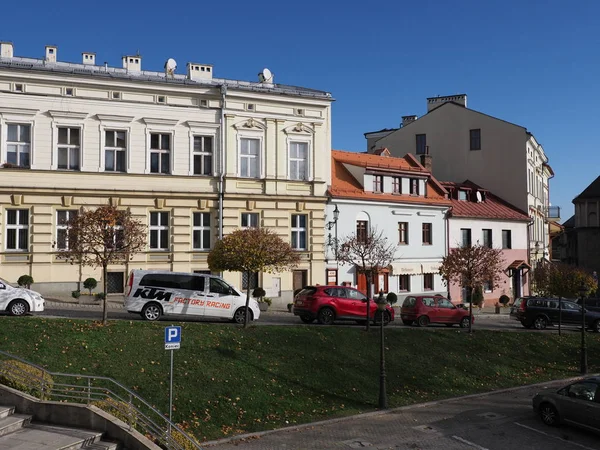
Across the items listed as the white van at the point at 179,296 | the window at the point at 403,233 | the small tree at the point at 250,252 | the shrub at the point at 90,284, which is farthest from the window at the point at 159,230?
the window at the point at 403,233

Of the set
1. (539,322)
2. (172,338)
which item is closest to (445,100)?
(539,322)

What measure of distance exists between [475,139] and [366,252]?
76.1 ft

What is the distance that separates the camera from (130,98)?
3381 cm

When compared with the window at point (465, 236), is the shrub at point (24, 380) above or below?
below

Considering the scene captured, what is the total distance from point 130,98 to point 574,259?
54632mm

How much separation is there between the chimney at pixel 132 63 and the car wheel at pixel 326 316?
20.0 m

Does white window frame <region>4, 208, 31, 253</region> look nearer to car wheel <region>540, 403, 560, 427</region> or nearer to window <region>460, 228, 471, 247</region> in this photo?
car wheel <region>540, 403, 560, 427</region>

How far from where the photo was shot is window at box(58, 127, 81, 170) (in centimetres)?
3266

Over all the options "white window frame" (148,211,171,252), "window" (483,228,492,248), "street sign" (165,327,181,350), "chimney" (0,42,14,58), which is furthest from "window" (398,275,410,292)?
"street sign" (165,327,181,350)

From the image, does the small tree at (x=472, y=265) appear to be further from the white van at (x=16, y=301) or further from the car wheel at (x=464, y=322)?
the white van at (x=16, y=301)

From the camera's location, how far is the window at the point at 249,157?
36.4 meters

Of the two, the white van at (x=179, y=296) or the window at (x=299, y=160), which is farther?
the window at (x=299, y=160)

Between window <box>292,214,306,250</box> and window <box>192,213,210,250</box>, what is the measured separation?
5.17 meters

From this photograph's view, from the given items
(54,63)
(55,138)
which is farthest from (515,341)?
(54,63)
